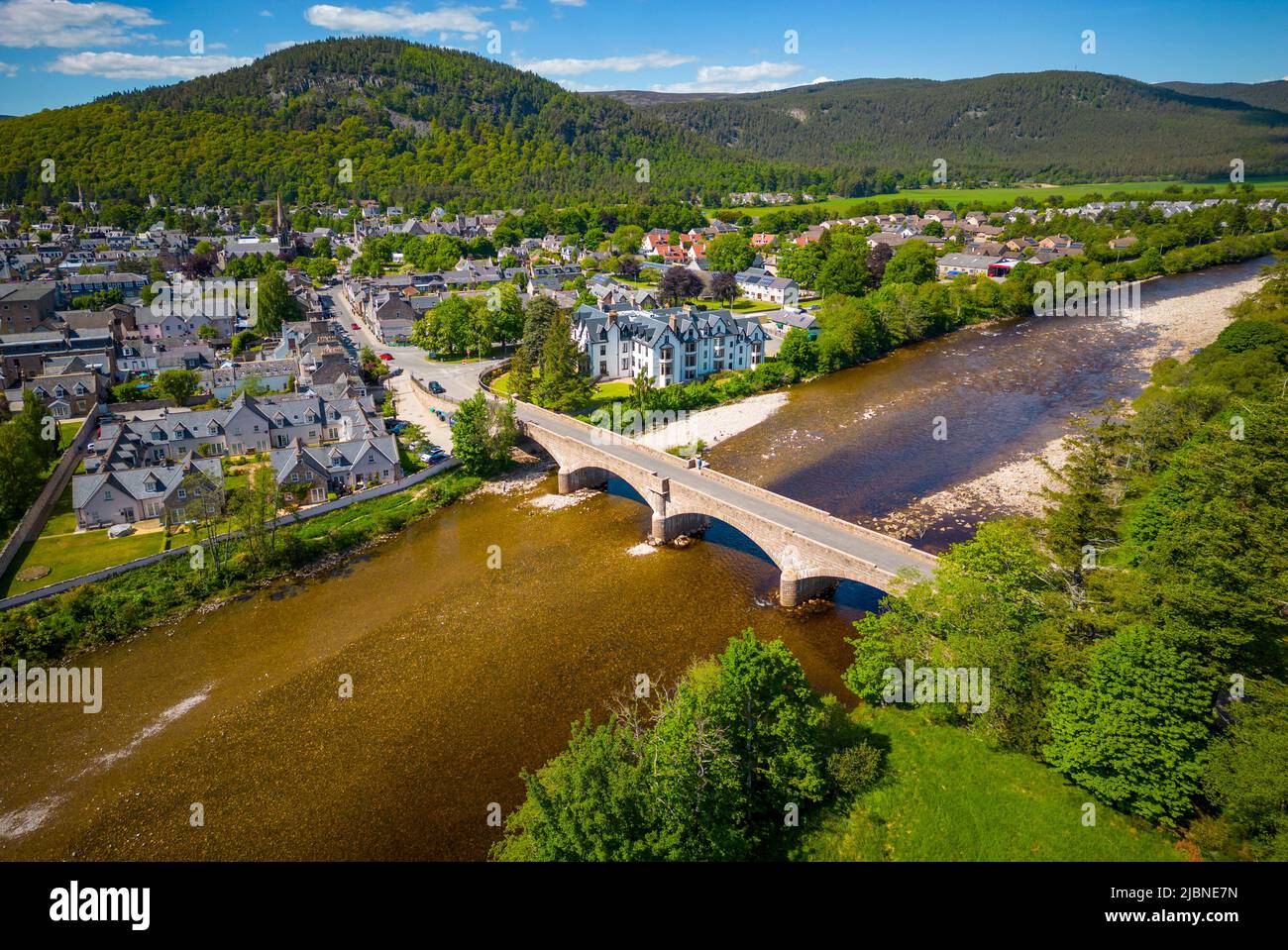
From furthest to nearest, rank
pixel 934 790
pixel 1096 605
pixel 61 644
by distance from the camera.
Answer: pixel 61 644
pixel 1096 605
pixel 934 790

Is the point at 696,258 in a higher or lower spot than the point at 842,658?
higher

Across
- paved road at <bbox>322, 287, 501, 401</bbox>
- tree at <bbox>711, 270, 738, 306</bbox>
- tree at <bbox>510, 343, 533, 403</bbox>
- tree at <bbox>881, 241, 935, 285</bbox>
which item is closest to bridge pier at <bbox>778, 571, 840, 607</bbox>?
tree at <bbox>510, 343, 533, 403</bbox>

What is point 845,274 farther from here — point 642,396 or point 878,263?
point 642,396

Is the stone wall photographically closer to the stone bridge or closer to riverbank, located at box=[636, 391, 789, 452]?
the stone bridge

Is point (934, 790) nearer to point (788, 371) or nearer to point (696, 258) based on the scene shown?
point (788, 371)

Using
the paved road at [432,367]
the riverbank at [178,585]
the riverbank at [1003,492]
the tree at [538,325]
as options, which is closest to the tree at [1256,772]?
the riverbank at [1003,492]

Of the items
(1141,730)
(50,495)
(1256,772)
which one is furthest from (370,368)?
(1256,772)
